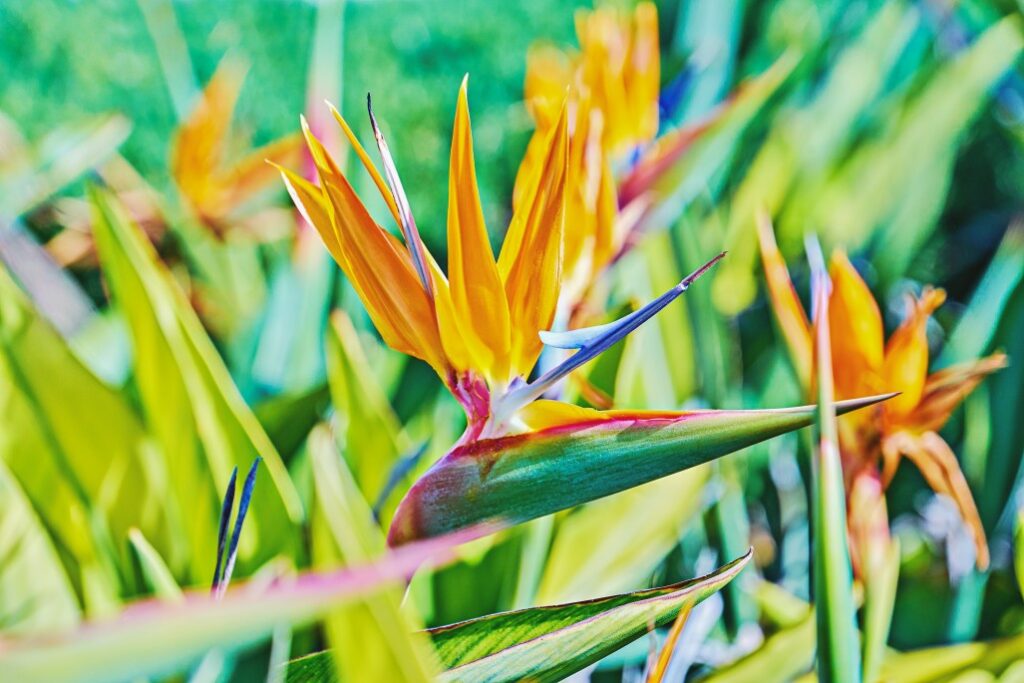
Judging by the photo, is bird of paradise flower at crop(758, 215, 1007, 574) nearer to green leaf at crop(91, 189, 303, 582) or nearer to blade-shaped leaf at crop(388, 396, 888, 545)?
blade-shaped leaf at crop(388, 396, 888, 545)

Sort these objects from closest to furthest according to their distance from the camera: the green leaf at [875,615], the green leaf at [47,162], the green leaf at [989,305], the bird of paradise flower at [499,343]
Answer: the bird of paradise flower at [499,343]
the green leaf at [875,615]
the green leaf at [989,305]
the green leaf at [47,162]

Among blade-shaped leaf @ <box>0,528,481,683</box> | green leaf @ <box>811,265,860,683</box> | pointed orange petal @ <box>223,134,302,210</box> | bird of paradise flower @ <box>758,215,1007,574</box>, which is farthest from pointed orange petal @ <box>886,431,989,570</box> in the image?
pointed orange petal @ <box>223,134,302,210</box>

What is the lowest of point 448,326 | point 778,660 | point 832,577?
point 778,660

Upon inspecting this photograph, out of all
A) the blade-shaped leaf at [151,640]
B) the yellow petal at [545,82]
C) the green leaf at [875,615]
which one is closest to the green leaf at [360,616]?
the blade-shaped leaf at [151,640]

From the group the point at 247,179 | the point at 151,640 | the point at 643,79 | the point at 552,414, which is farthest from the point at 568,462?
the point at 247,179

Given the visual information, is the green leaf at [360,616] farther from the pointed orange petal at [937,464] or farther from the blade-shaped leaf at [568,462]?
the pointed orange petal at [937,464]

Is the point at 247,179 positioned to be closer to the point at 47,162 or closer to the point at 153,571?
the point at 47,162

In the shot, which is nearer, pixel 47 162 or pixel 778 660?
pixel 778 660
